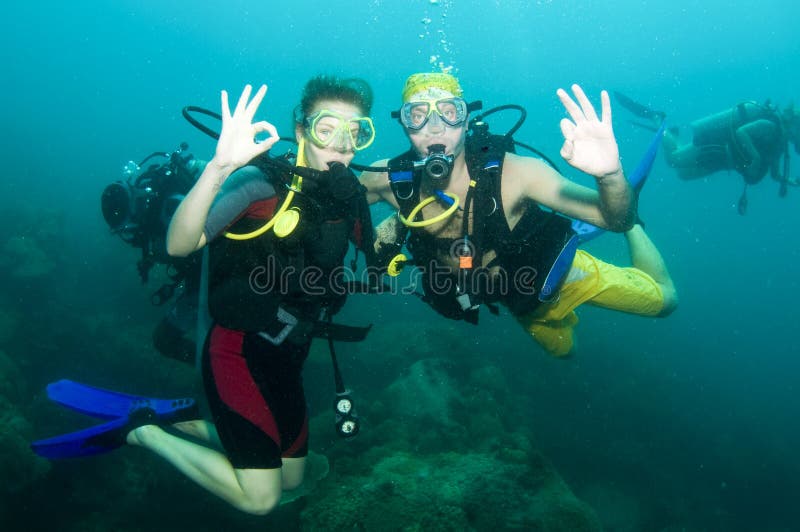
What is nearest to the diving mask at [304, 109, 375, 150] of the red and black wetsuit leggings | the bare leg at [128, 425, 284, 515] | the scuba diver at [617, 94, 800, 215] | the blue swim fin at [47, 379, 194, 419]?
the red and black wetsuit leggings

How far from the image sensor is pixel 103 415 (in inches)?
150

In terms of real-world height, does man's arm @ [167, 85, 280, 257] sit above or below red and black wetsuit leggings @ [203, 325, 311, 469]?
above

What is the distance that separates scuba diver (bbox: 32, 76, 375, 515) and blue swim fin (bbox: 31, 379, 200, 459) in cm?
1

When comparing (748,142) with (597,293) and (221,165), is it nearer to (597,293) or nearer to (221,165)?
(597,293)

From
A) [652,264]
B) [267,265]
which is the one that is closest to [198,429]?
[267,265]

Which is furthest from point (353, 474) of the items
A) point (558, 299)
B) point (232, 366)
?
point (558, 299)

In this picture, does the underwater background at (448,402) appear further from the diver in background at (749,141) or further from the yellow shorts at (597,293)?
the diver in background at (749,141)

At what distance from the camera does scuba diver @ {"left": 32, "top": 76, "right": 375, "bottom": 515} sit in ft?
8.61

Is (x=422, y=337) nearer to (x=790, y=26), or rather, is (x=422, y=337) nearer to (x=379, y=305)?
(x=379, y=305)

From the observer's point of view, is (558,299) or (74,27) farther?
(74,27)

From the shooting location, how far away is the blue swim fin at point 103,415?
3.56 m

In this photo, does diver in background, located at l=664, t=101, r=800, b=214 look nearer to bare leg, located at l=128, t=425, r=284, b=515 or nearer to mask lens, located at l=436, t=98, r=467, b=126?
mask lens, located at l=436, t=98, r=467, b=126

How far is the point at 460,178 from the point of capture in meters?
3.93

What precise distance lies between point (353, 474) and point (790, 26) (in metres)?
147
